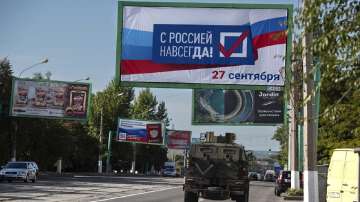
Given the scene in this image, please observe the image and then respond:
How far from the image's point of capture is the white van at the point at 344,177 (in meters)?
16.1

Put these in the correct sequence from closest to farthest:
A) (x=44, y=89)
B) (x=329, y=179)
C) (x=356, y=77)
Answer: (x=356, y=77) → (x=329, y=179) → (x=44, y=89)

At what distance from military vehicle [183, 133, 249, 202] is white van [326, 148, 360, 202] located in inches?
315

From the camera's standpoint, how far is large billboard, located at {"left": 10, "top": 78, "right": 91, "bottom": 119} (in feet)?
211

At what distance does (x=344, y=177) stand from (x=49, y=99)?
51810 mm

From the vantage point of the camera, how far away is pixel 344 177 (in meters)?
16.8

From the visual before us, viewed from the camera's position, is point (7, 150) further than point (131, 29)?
Yes

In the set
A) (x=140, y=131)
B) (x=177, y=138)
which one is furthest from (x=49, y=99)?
(x=177, y=138)

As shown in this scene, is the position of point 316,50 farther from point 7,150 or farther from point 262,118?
point 7,150

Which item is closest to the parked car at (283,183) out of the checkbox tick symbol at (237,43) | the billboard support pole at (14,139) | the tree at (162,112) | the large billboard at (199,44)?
the large billboard at (199,44)

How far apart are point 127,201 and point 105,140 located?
77071 millimetres

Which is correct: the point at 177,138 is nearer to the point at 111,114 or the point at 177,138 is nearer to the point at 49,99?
the point at 111,114

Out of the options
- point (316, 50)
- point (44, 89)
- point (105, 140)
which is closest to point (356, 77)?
point (316, 50)

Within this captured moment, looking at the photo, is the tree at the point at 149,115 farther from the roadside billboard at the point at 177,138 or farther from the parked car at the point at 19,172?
the parked car at the point at 19,172

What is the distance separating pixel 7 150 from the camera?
2643 inches
